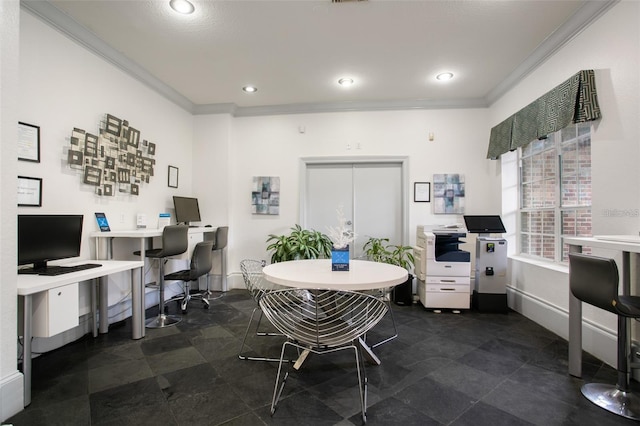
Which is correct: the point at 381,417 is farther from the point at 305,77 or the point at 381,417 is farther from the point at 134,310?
the point at 305,77

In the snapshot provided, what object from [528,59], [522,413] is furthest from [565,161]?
[522,413]

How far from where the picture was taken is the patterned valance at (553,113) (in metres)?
2.38

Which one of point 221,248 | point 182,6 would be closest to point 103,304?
point 221,248

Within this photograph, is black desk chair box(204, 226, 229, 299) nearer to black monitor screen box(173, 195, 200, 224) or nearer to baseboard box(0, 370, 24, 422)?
black monitor screen box(173, 195, 200, 224)

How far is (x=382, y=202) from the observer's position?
14.9ft

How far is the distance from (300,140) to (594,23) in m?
3.55

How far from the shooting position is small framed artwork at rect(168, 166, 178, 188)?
4.08 m

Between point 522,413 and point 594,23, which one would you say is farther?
point 594,23

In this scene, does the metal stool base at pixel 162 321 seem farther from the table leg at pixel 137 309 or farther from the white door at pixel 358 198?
the white door at pixel 358 198

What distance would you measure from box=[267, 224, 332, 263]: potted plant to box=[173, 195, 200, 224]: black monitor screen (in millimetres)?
1261

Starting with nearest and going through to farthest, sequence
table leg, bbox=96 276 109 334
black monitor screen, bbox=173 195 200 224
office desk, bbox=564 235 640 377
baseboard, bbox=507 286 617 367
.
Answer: office desk, bbox=564 235 640 377 < baseboard, bbox=507 286 617 367 < table leg, bbox=96 276 109 334 < black monitor screen, bbox=173 195 200 224

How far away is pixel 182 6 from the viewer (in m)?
2.39

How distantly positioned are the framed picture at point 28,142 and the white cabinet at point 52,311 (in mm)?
→ 1224

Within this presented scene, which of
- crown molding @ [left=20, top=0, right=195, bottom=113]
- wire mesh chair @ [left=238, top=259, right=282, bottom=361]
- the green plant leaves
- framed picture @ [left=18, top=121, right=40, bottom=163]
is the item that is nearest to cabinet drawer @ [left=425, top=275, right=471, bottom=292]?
the green plant leaves
